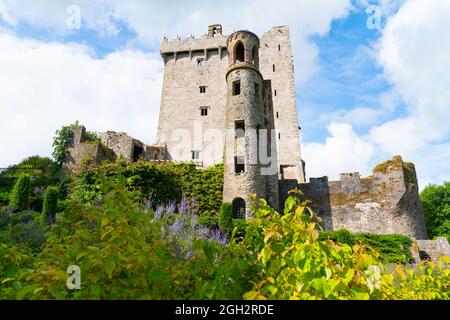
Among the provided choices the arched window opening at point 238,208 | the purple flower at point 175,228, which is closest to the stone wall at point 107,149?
the arched window opening at point 238,208

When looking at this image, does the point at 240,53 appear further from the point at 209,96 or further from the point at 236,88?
the point at 209,96

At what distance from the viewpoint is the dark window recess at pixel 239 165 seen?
22777 mm

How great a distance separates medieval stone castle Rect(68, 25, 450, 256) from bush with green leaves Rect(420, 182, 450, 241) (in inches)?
694

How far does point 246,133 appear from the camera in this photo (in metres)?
23.0

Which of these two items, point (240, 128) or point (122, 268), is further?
point (240, 128)

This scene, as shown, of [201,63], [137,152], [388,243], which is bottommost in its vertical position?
[388,243]

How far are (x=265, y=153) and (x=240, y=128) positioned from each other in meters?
2.61

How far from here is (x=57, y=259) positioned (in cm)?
299

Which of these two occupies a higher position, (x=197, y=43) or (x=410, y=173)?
(x=197, y=43)

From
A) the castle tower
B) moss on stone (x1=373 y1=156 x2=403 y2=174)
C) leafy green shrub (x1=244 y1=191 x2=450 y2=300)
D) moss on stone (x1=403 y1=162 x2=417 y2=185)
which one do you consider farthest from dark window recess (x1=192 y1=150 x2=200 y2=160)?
leafy green shrub (x1=244 y1=191 x2=450 y2=300)

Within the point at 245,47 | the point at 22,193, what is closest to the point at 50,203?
the point at 22,193

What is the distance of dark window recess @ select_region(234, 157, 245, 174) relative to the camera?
22777 mm

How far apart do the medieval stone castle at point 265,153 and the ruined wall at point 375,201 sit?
0.06 metres

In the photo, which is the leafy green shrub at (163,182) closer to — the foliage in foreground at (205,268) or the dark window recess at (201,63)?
the foliage in foreground at (205,268)
